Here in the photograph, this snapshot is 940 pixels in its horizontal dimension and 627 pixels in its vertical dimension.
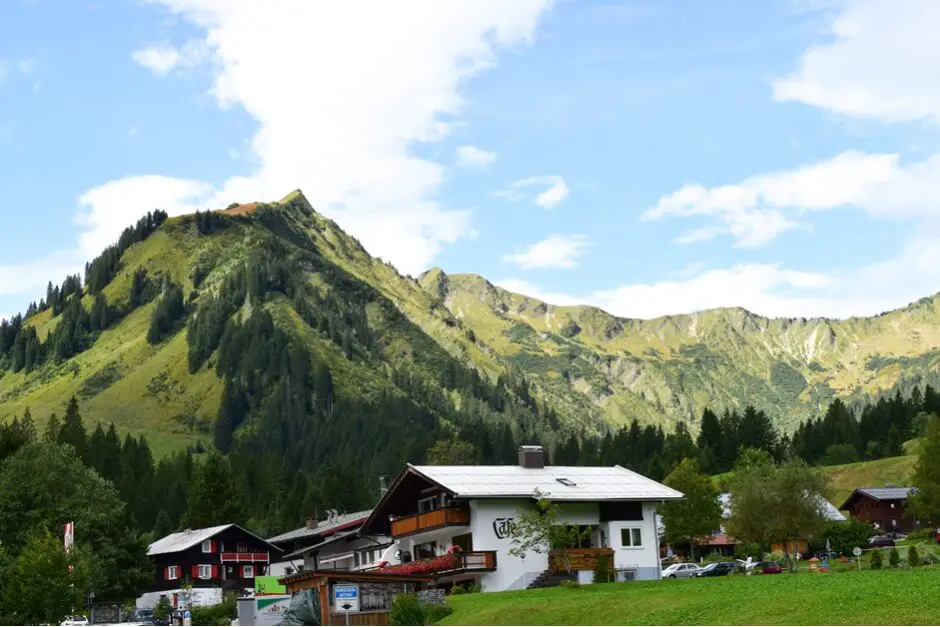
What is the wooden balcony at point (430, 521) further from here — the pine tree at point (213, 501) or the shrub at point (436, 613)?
the pine tree at point (213, 501)

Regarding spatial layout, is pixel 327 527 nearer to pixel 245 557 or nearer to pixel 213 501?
pixel 245 557

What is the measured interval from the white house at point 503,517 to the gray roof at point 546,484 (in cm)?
7

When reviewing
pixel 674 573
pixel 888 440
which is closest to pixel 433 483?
pixel 674 573

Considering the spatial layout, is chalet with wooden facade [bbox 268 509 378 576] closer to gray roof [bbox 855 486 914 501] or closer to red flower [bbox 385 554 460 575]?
red flower [bbox 385 554 460 575]

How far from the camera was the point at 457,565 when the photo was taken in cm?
7256

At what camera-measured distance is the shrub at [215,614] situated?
88188 mm

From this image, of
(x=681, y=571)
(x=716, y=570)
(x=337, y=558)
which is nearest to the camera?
(x=716, y=570)

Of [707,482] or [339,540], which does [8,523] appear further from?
[707,482]

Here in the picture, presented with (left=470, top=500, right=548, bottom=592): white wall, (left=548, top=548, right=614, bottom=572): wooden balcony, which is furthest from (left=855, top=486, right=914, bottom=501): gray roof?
(left=470, top=500, right=548, bottom=592): white wall

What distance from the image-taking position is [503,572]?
7294 cm

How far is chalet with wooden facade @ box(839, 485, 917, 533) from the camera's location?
450 feet

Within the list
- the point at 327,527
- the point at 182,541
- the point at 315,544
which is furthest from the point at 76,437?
the point at 315,544

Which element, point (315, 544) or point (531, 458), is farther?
point (315, 544)

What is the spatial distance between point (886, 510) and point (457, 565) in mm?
83577
